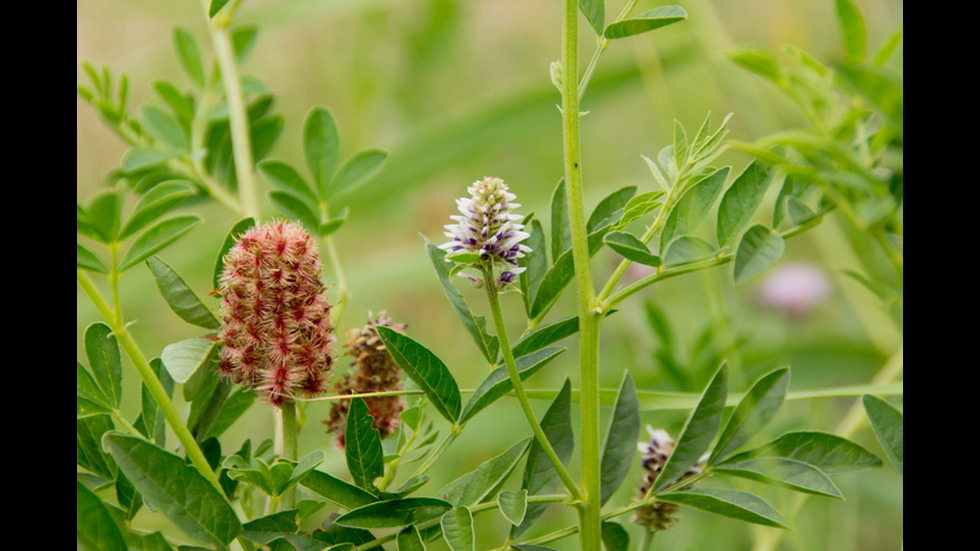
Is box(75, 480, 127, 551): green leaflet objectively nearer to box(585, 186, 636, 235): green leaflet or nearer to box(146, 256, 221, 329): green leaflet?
box(146, 256, 221, 329): green leaflet

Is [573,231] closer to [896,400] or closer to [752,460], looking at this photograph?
[752,460]

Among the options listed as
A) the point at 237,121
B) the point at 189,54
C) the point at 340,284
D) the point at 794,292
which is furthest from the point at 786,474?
the point at 794,292

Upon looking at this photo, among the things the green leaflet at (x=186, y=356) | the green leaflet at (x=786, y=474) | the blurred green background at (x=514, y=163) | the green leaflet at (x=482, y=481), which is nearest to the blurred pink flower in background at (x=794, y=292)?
the blurred green background at (x=514, y=163)

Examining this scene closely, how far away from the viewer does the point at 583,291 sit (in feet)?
1.62

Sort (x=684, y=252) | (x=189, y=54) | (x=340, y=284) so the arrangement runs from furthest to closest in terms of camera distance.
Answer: (x=189, y=54) < (x=340, y=284) < (x=684, y=252)

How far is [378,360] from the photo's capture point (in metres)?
0.60

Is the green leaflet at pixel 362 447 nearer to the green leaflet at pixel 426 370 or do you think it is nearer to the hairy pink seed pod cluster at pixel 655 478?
the green leaflet at pixel 426 370

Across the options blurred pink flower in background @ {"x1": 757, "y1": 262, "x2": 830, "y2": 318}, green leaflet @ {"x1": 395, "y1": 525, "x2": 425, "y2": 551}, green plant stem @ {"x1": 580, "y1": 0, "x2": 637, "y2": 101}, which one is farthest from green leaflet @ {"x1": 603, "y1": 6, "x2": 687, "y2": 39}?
blurred pink flower in background @ {"x1": 757, "y1": 262, "x2": 830, "y2": 318}

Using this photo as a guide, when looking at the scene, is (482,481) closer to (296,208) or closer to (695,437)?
(695,437)

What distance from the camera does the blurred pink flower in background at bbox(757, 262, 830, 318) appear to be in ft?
6.56

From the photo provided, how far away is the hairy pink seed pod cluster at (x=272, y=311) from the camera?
1.68 ft

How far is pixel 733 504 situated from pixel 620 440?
106mm

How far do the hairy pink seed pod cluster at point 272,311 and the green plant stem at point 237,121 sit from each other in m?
0.28
